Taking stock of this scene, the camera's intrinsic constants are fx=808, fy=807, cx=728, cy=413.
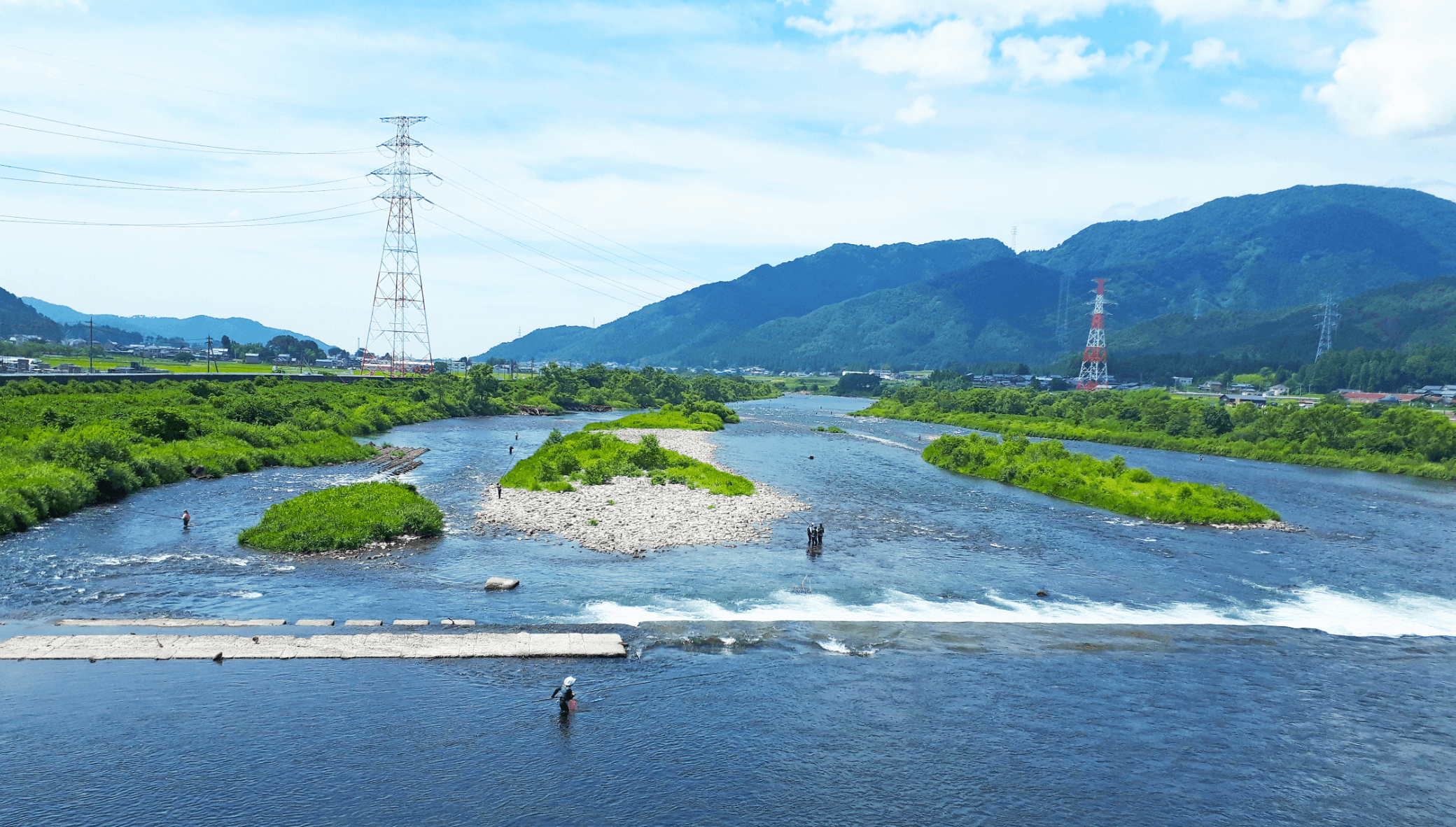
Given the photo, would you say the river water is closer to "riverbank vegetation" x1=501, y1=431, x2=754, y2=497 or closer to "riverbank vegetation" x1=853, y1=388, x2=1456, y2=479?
"riverbank vegetation" x1=501, y1=431, x2=754, y2=497

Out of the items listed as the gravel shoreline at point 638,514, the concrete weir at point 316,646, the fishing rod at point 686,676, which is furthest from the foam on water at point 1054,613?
the gravel shoreline at point 638,514

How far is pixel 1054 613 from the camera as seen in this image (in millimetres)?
38312

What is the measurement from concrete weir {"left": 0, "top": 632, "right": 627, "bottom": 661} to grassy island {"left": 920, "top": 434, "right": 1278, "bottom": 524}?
48.8 metres

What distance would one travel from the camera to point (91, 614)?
3269cm

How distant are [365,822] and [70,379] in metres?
113

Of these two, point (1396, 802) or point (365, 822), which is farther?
point (1396, 802)

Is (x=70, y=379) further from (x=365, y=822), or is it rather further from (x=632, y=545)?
(x=365, y=822)

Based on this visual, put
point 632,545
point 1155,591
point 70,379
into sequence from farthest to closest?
point 70,379
point 632,545
point 1155,591

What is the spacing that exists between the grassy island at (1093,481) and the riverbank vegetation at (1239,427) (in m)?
38.6

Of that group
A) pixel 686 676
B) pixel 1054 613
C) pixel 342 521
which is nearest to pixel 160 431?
pixel 342 521

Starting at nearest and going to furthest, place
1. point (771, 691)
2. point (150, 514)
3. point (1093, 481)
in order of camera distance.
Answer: point (771, 691), point (150, 514), point (1093, 481)

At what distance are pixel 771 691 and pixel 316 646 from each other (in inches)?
670

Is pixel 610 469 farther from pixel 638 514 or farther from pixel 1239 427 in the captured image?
pixel 1239 427

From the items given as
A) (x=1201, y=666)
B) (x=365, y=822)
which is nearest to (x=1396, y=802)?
(x=1201, y=666)
